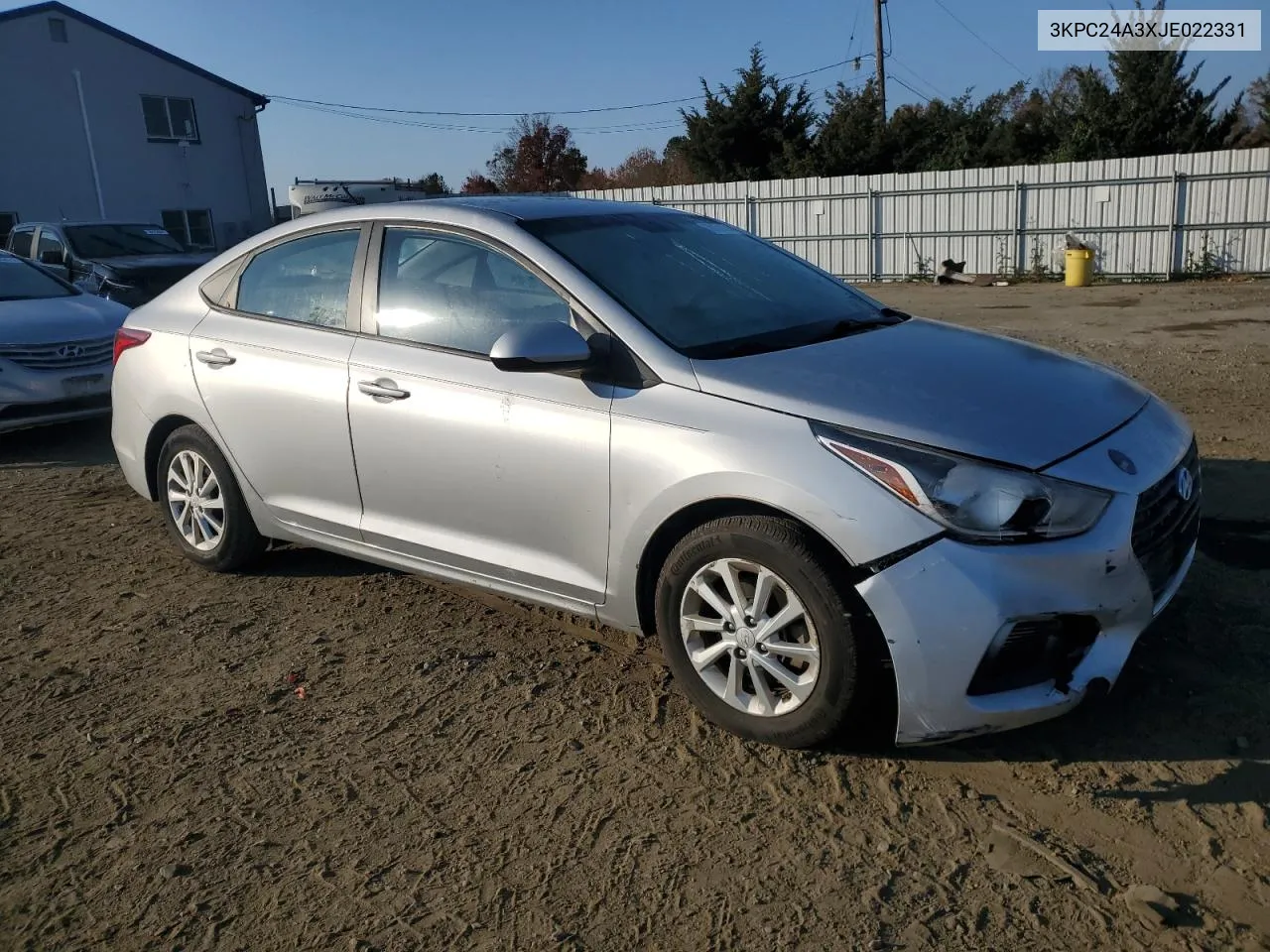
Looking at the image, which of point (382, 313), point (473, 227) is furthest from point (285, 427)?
point (473, 227)

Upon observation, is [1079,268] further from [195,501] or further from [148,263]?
[195,501]

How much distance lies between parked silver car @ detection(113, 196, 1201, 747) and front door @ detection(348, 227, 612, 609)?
0.01 meters

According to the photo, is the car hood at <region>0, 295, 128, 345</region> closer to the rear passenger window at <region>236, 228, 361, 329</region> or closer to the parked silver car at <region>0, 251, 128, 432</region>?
the parked silver car at <region>0, 251, 128, 432</region>

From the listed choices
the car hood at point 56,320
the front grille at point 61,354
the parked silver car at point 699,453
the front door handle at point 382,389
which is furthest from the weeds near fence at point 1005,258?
the front door handle at point 382,389

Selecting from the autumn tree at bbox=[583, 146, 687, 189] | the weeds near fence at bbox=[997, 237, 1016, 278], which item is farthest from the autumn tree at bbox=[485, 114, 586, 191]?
the weeds near fence at bbox=[997, 237, 1016, 278]

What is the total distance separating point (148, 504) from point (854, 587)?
4913 millimetres

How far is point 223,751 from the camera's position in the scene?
3270 millimetres

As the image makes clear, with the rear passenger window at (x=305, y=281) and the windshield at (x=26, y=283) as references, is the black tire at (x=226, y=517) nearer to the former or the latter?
the rear passenger window at (x=305, y=281)

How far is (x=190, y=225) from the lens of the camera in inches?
1186

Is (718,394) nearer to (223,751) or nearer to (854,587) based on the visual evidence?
(854,587)

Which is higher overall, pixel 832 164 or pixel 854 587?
pixel 832 164

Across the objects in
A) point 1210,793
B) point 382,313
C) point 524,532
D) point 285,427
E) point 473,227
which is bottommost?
point 1210,793

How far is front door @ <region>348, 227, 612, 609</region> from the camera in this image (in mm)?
3377

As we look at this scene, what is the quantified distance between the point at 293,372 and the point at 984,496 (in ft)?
9.27
